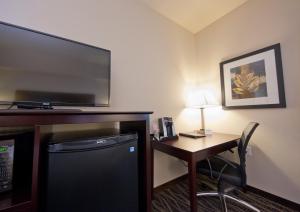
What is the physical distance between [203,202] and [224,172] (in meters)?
0.50

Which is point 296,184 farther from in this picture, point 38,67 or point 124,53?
point 38,67

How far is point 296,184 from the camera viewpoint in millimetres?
1476

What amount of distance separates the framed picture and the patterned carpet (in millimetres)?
1073

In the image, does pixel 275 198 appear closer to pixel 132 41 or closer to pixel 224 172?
pixel 224 172

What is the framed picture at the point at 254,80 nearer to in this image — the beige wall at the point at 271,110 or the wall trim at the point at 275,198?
the beige wall at the point at 271,110

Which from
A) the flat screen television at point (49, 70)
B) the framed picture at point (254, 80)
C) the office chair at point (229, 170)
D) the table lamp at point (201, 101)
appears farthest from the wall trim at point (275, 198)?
the flat screen television at point (49, 70)

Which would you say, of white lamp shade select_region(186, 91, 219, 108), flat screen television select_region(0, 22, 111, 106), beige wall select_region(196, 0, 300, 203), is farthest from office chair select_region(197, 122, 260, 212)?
flat screen television select_region(0, 22, 111, 106)

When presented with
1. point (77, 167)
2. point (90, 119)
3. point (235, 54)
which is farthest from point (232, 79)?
point (77, 167)

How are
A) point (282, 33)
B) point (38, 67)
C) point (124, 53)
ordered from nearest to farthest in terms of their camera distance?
point (38, 67)
point (282, 33)
point (124, 53)

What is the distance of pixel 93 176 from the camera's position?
2.84 feet

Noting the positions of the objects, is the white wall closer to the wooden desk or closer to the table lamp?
the table lamp

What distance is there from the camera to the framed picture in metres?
1.62

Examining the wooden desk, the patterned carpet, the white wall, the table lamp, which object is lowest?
the patterned carpet

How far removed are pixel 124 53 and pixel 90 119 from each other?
1092 millimetres
